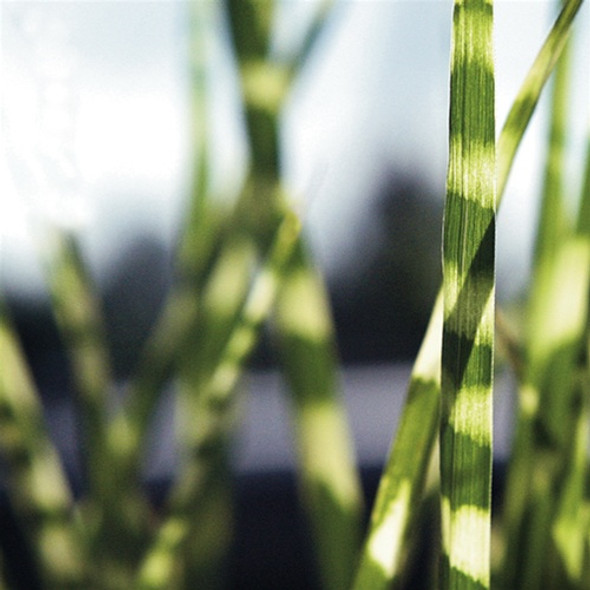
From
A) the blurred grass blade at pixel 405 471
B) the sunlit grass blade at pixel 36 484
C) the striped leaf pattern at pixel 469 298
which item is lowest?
the sunlit grass blade at pixel 36 484

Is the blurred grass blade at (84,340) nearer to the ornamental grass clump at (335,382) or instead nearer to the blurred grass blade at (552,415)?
the ornamental grass clump at (335,382)

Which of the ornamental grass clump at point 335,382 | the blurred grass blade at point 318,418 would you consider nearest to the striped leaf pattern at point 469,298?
the ornamental grass clump at point 335,382

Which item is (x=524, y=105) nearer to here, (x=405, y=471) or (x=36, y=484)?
(x=405, y=471)

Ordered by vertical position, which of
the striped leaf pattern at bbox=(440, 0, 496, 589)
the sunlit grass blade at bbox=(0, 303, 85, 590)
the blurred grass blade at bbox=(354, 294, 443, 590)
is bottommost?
the sunlit grass blade at bbox=(0, 303, 85, 590)

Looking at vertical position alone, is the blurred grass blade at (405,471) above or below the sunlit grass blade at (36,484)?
above

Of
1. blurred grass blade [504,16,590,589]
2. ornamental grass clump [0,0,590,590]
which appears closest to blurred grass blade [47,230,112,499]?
ornamental grass clump [0,0,590,590]

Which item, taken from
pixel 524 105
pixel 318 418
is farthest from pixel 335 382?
→ pixel 524 105

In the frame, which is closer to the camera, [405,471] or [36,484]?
[405,471]

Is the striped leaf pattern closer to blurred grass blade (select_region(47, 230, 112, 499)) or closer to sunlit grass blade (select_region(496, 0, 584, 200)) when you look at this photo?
sunlit grass blade (select_region(496, 0, 584, 200))
